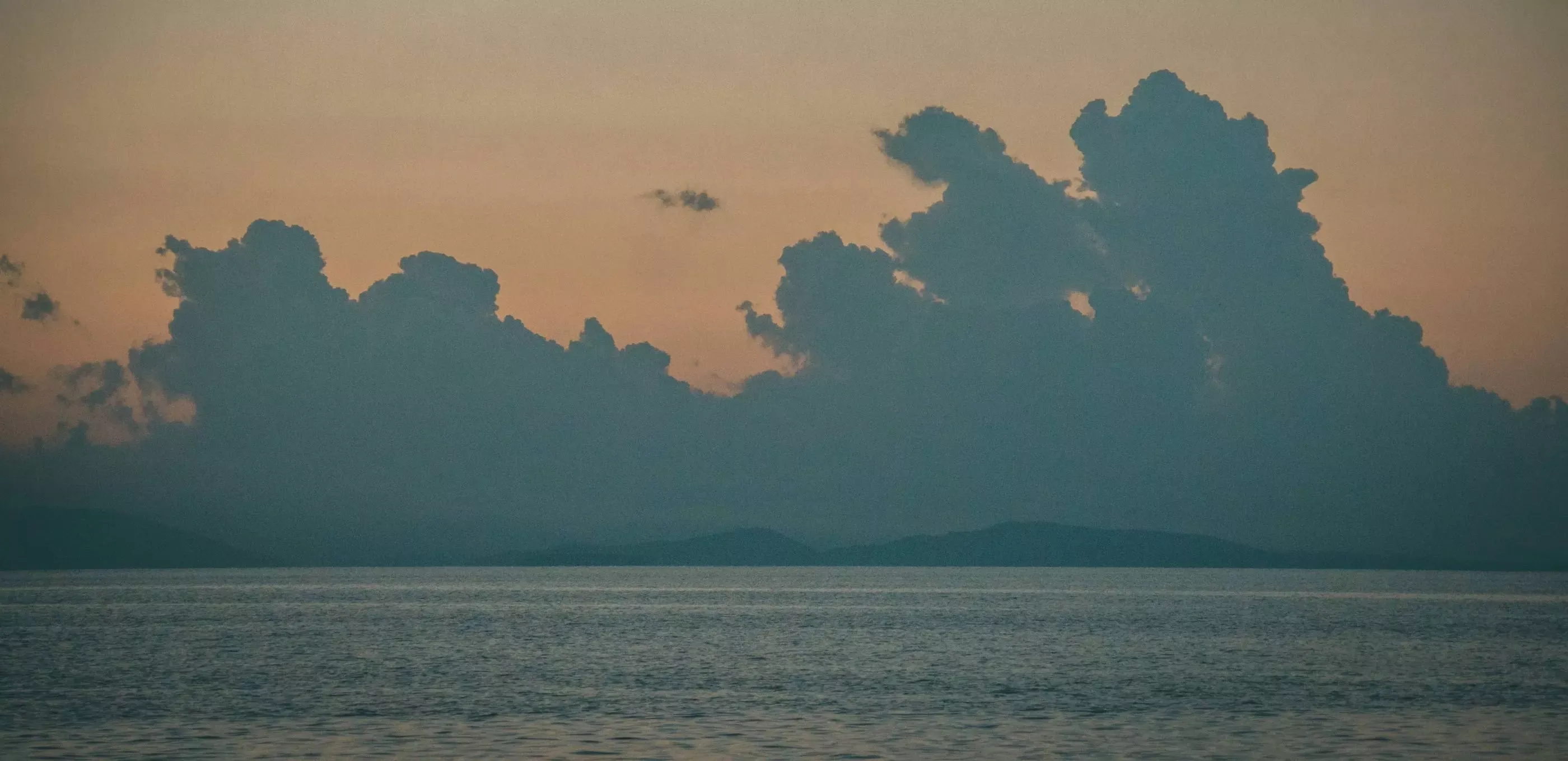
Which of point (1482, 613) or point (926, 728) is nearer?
point (926, 728)

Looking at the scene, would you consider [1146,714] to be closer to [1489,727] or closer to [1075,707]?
[1075,707]

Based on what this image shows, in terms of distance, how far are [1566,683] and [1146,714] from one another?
105 feet

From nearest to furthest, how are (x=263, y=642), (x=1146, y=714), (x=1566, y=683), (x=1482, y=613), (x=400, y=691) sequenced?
(x=1146, y=714) < (x=400, y=691) < (x=1566, y=683) < (x=263, y=642) < (x=1482, y=613)

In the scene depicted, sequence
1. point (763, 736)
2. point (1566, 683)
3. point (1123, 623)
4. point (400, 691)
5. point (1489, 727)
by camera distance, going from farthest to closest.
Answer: point (1123, 623)
point (1566, 683)
point (400, 691)
point (1489, 727)
point (763, 736)

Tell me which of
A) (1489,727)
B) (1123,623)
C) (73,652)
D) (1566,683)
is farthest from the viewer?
(1123,623)

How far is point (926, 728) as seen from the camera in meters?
60.1

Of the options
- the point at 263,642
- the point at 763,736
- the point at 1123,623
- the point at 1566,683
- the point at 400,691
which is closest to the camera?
the point at 763,736

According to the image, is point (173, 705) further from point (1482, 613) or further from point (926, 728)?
point (1482, 613)

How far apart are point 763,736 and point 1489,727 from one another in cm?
3134

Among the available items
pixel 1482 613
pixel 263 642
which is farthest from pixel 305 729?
pixel 1482 613

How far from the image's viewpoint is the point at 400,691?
74625mm

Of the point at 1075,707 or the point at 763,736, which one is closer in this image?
the point at 763,736

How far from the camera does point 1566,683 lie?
81.3 meters

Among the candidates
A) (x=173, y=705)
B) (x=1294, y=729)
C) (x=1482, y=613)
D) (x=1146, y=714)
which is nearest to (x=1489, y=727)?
(x=1294, y=729)
